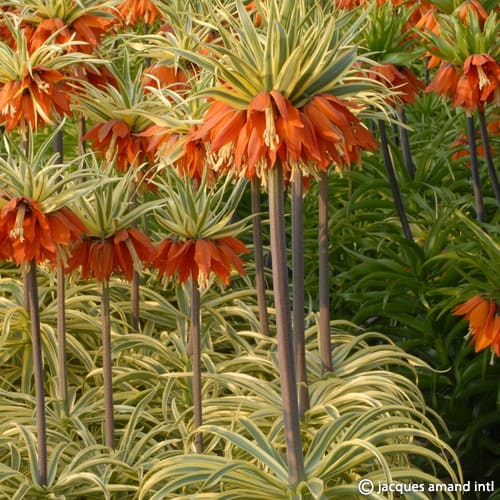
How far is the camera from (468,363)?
4.01m

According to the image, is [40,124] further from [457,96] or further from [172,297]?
[457,96]

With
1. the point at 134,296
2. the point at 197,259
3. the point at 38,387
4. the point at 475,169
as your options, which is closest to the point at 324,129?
the point at 197,259

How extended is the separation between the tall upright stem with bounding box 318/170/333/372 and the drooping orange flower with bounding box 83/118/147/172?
0.59m

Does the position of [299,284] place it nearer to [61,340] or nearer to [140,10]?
[61,340]

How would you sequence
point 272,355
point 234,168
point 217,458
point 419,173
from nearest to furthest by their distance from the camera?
point 234,168 < point 217,458 < point 272,355 < point 419,173

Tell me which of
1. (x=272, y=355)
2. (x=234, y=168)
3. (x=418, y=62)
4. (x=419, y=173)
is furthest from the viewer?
(x=418, y=62)

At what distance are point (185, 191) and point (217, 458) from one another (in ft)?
2.55

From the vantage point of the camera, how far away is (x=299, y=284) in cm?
305

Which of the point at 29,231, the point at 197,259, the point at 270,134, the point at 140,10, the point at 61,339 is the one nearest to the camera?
the point at 270,134

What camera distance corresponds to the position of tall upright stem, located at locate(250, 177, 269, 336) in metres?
3.61

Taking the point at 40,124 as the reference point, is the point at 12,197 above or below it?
below

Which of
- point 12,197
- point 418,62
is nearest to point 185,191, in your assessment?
point 12,197

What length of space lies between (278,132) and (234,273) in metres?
2.31

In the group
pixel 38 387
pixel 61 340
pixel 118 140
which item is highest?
pixel 118 140
